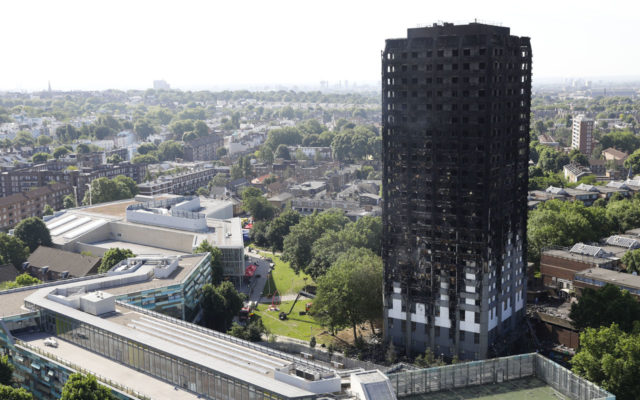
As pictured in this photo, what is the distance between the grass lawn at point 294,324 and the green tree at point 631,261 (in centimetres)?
3279

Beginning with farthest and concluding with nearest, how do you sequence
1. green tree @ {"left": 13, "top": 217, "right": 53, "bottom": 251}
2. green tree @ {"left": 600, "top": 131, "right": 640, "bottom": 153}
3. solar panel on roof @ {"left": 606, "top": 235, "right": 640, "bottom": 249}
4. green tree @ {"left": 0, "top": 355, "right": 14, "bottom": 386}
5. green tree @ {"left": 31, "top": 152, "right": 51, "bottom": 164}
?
green tree @ {"left": 600, "top": 131, "right": 640, "bottom": 153}
green tree @ {"left": 31, "top": 152, "right": 51, "bottom": 164}
green tree @ {"left": 13, "top": 217, "right": 53, "bottom": 251}
solar panel on roof @ {"left": 606, "top": 235, "right": 640, "bottom": 249}
green tree @ {"left": 0, "top": 355, "right": 14, "bottom": 386}

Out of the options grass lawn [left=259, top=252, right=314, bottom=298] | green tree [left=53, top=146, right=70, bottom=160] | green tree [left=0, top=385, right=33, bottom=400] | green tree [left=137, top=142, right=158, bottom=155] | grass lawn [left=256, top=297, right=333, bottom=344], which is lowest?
grass lawn [left=256, top=297, right=333, bottom=344]

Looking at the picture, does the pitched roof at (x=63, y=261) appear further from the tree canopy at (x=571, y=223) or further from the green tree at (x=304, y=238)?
the tree canopy at (x=571, y=223)

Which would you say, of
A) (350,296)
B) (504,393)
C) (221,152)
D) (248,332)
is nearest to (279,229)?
(350,296)

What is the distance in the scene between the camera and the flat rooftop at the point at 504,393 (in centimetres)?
3647

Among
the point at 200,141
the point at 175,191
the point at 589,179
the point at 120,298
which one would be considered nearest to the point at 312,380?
the point at 120,298

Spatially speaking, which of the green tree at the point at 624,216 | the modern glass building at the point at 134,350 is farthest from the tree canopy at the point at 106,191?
the green tree at the point at 624,216

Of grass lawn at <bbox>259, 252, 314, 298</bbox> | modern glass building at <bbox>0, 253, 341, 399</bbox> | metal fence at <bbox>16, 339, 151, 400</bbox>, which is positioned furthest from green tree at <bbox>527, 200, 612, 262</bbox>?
metal fence at <bbox>16, 339, 151, 400</bbox>

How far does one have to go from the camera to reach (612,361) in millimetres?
44188

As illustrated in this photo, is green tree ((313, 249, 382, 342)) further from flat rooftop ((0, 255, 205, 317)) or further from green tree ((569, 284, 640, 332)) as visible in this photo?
green tree ((569, 284, 640, 332))

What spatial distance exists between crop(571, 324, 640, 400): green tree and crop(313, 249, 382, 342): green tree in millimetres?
19697

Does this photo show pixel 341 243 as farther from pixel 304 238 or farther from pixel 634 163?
pixel 634 163

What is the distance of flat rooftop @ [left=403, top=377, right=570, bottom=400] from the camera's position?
3647cm

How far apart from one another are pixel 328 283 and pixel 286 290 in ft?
54.4
